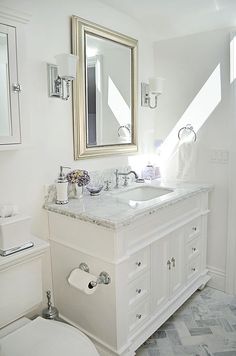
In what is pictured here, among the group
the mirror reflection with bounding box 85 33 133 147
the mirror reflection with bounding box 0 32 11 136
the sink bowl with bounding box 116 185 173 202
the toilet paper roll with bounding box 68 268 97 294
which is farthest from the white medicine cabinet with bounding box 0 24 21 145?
the sink bowl with bounding box 116 185 173 202

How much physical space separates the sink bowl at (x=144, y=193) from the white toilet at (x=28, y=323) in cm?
92

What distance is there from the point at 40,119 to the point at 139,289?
121cm

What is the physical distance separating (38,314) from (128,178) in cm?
123

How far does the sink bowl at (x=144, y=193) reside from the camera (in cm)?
240

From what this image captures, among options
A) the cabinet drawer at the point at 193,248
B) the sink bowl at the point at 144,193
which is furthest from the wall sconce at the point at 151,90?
the cabinet drawer at the point at 193,248

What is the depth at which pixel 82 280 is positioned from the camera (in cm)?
169

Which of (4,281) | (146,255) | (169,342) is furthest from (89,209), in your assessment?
(169,342)

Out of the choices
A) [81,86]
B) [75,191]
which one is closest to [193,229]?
[75,191]

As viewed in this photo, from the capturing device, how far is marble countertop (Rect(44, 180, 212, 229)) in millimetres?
1633

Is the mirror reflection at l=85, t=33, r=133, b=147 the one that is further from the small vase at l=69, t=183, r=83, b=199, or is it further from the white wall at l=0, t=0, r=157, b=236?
the small vase at l=69, t=183, r=83, b=199

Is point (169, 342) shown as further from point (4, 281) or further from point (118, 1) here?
point (118, 1)

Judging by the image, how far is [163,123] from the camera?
111 inches

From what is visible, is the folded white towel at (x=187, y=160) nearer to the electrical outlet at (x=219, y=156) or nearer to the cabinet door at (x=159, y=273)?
the electrical outlet at (x=219, y=156)

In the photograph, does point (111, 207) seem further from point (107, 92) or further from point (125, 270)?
point (107, 92)
